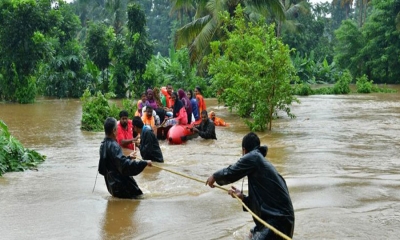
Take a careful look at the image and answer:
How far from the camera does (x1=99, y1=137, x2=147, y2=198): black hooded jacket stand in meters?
7.13

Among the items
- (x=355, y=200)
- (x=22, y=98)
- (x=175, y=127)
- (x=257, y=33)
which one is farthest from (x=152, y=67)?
(x=355, y=200)

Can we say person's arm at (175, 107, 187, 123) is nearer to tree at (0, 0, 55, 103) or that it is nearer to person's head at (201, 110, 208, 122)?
person's head at (201, 110, 208, 122)

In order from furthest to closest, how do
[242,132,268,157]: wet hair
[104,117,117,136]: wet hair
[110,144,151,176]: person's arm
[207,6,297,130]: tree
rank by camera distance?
1. [207,6,297,130]: tree
2. [104,117,117,136]: wet hair
3. [110,144,151,176]: person's arm
4. [242,132,268,157]: wet hair

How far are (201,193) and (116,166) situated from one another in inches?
60.9

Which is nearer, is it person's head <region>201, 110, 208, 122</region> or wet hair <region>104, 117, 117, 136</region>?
wet hair <region>104, 117, 117, 136</region>

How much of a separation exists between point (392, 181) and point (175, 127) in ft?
21.7

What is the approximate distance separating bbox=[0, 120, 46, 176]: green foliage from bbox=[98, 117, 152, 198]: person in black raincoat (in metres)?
3.15

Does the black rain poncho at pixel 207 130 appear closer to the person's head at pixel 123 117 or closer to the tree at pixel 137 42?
the person's head at pixel 123 117

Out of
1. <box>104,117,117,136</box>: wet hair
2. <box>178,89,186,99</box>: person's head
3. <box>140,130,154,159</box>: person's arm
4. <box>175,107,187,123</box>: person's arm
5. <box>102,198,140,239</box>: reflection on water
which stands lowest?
<box>102,198,140,239</box>: reflection on water

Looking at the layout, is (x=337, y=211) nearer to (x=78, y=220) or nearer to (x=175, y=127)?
(x=78, y=220)

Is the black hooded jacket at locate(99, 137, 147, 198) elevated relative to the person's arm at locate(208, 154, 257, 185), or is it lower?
lower

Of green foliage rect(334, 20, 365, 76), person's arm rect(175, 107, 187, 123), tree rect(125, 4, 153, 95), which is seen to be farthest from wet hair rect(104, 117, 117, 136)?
green foliage rect(334, 20, 365, 76)

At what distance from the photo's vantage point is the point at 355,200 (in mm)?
7730

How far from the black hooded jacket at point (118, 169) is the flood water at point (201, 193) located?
19 cm
